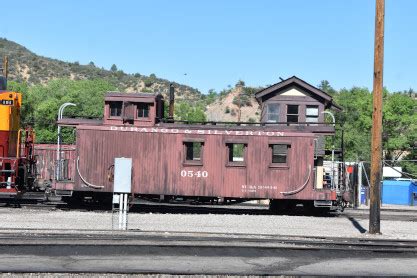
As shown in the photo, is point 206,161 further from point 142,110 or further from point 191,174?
point 142,110

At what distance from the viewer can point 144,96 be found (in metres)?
27.9

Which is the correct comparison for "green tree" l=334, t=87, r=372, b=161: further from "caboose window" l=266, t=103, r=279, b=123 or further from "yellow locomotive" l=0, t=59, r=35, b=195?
"yellow locomotive" l=0, t=59, r=35, b=195

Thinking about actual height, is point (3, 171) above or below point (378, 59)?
below

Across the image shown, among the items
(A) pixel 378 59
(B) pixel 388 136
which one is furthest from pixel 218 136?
(B) pixel 388 136

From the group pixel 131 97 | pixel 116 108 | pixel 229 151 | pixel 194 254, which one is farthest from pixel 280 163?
pixel 194 254

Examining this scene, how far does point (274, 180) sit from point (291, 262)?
1354 cm

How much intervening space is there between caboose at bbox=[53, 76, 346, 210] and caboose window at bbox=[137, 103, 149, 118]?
53 cm

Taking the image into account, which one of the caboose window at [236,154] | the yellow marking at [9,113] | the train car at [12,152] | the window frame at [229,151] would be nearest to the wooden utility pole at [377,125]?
the window frame at [229,151]

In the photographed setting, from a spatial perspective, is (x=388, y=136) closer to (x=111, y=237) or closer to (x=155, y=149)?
(x=155, y=149)

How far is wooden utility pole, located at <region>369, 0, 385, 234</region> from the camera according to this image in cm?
2052

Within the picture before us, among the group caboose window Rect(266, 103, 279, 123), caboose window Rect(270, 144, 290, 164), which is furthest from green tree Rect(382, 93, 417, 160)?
caboose window Rect(270, 144, 290, 164)

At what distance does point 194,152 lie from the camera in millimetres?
26938

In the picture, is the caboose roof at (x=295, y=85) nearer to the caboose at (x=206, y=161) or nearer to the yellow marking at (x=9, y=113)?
the caboose at (x=206, y=161)

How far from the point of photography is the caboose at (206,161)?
2647 centimetres
